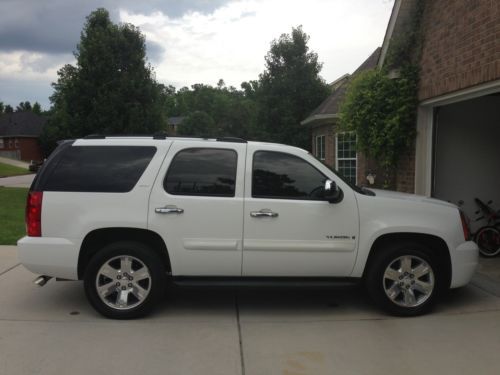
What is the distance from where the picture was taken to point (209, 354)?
156 inches

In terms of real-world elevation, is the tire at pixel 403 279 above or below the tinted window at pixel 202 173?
below

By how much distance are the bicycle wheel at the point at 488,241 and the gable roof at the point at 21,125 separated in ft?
203

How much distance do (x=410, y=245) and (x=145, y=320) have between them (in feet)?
9.25

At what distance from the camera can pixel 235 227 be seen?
470 cm

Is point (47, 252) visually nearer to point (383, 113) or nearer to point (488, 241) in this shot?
point (383, 113)

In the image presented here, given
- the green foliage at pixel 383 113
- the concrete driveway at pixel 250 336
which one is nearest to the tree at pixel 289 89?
the green foliage at pixel 383 113

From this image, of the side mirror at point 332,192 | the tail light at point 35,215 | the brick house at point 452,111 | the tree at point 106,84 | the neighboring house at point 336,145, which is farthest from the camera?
the tree at point 106,84

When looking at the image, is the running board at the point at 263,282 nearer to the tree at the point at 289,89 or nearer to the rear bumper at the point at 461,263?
the rear bumper at the point at 461,263

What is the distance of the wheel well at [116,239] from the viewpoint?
4.76 metres

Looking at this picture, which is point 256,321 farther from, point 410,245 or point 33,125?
point 33,125

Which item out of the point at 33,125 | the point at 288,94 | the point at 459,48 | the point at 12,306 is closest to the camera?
the point at 12,306

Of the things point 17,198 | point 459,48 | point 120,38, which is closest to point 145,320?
point 459,48

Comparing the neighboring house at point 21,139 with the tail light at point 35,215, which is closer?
the tail light at point 35,215

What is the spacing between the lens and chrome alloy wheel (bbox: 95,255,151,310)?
4699 millimetres
